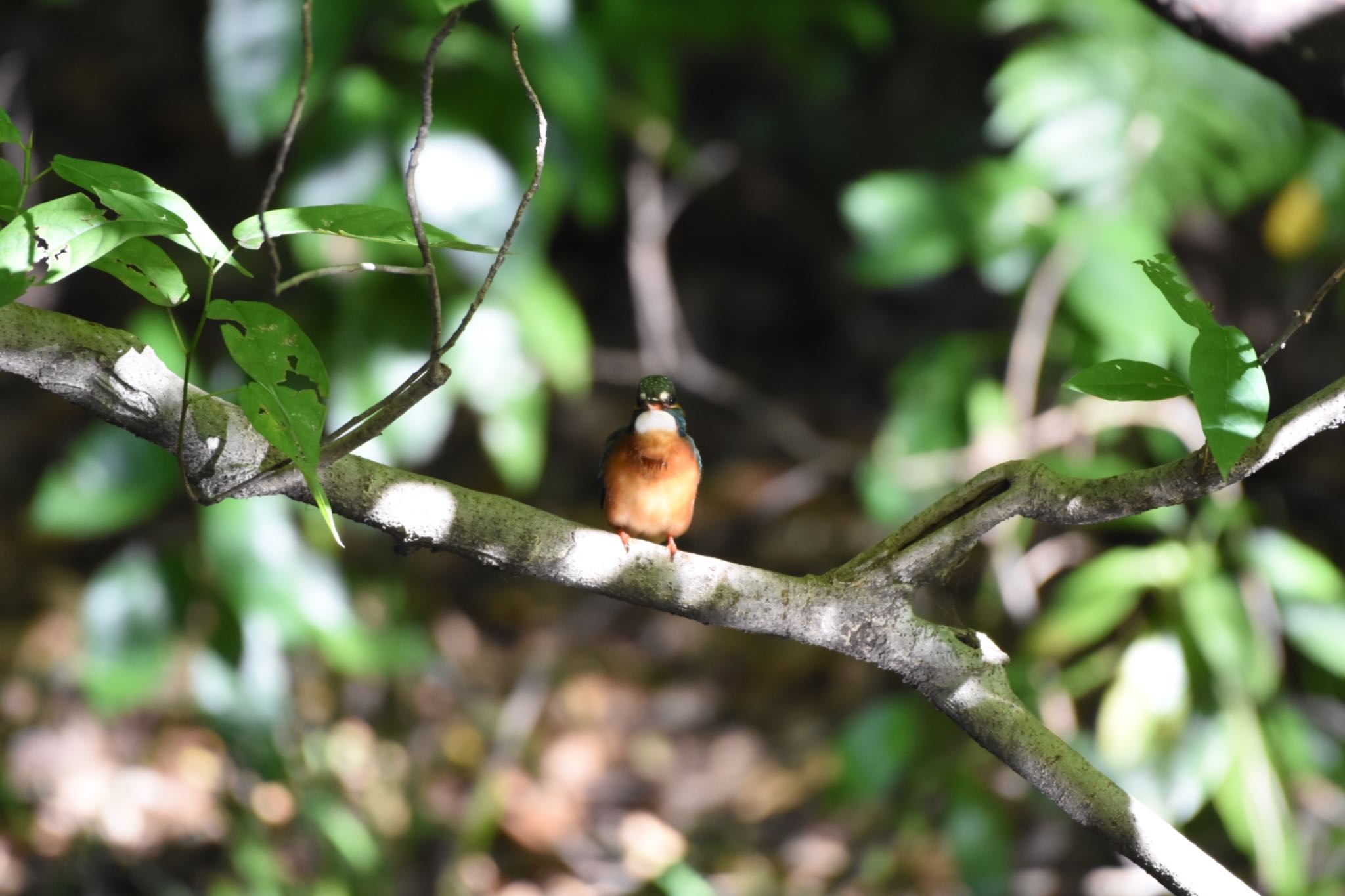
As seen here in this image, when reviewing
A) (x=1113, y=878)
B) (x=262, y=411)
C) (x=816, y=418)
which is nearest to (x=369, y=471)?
(x=262, y=411)

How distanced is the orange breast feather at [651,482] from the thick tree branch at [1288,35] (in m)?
0.97

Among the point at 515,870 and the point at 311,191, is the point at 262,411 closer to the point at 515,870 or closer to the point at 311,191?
the point at 311,191

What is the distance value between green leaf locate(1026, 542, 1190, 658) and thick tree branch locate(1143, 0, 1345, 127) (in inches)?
55.3

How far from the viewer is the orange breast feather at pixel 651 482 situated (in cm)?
180

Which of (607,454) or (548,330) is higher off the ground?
(607,454)

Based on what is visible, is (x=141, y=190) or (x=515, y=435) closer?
(x=141, y=190)

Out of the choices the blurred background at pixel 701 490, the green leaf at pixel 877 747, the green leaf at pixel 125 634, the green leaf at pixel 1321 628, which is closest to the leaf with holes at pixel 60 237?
the blurred background at pixel 701 490

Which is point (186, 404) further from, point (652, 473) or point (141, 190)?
point (652, 473)

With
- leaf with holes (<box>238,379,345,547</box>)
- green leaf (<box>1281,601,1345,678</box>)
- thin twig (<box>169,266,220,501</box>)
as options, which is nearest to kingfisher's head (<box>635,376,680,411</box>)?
thin twig (<box>169,266,220,501</box>)

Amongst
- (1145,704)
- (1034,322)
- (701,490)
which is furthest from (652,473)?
(701,490)

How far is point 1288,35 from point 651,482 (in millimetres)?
1120

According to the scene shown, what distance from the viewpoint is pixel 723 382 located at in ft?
13.6

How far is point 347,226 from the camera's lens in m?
1.08

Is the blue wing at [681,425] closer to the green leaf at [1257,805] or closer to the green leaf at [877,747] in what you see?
the green leaf at [877,747]
